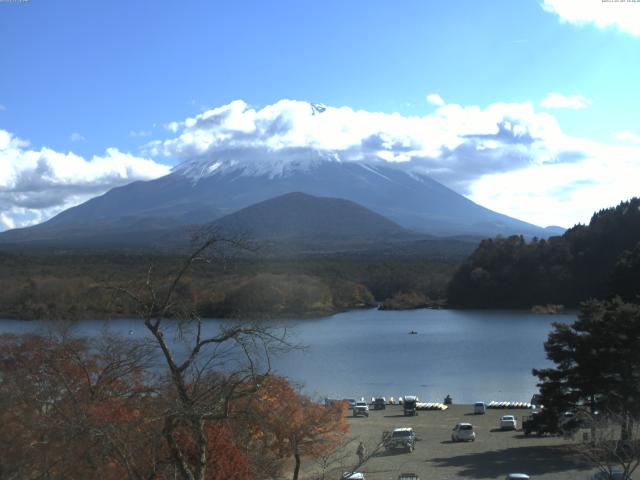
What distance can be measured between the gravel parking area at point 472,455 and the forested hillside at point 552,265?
1279 inches

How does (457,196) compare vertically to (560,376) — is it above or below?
above

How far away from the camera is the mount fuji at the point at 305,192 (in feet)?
496

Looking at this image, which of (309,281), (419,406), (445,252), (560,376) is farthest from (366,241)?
(560,376)

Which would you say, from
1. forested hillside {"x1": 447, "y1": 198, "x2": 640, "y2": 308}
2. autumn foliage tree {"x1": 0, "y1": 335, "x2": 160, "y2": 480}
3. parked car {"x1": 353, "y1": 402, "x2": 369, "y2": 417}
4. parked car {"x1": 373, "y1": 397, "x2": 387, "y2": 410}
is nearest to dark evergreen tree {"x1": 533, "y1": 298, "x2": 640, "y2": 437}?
parked car {"x1": 353, "y1": 402, "x2": 369, "y2": 417}

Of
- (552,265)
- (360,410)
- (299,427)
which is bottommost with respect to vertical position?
(360,410)

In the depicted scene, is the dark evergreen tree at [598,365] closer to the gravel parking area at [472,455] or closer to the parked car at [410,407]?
the gravel parking area at [472,455]

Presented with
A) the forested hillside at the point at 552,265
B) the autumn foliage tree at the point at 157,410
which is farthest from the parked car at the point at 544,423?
the forested hillside at the point at 552,265

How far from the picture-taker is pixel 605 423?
872 centimetres

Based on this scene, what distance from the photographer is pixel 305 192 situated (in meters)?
165

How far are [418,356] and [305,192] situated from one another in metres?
136

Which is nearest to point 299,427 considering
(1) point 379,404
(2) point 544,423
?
(2) point 544,423

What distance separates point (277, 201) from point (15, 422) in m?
125

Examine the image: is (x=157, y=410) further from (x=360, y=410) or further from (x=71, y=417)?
(x=360, y=410)

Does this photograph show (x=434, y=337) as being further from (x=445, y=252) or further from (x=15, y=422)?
(x=445, y=252)
